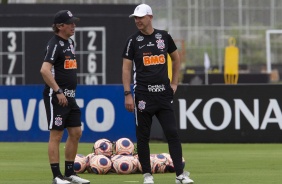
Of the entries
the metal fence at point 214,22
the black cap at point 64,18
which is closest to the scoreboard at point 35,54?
the black cap at point 64,18

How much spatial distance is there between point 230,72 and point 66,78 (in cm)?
2997

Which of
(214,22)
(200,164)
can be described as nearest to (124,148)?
(200,164)

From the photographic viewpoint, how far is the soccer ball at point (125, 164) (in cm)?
1568

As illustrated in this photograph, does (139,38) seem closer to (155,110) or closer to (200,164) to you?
(155,110)

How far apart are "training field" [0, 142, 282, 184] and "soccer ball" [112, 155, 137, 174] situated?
156mm

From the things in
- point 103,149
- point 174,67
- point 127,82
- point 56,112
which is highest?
point 174,67

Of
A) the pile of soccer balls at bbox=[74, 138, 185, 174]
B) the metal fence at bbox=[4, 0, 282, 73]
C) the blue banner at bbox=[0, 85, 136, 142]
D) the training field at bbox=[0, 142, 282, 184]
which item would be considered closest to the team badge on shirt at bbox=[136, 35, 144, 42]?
the training field at bbox=[0, 142, 282, 184]

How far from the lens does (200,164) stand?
1761 cm

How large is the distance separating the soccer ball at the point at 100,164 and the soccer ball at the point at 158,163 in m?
0.65

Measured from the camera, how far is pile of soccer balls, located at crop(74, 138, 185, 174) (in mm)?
15703

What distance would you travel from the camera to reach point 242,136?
23.0 metres

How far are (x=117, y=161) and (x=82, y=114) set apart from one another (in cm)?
786

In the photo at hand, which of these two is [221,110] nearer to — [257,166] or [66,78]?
[257,166]

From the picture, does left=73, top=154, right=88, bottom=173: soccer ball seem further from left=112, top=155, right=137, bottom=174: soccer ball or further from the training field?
left=112, top=155, right=137, bottom=174: soccer ball
